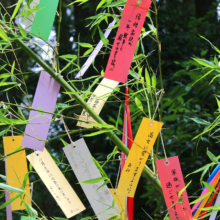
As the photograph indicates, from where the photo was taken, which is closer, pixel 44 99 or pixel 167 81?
pixel 44 99

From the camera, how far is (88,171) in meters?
0.50

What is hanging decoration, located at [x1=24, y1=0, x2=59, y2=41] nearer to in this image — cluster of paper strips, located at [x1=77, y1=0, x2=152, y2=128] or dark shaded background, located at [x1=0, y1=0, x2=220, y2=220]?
cluster of paper strips, located at [x1=77, y1=0, x2=152, y2=128]

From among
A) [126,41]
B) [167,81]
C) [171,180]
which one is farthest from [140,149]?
[167,81]

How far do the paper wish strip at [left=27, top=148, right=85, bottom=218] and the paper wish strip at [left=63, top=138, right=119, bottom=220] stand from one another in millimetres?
37

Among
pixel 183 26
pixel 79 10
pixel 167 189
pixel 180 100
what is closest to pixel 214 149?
pixel 180 100

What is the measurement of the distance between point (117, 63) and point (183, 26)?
1.40m

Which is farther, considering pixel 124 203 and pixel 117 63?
pixel 124 203

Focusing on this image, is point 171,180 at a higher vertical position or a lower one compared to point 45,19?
lower

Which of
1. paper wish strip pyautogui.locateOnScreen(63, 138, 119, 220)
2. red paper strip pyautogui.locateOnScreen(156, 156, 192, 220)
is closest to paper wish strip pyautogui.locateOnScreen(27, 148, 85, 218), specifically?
paper wish strip pyautogui.locateOnScreen(63, 138, 119, 220)

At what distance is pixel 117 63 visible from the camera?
0.46 metres

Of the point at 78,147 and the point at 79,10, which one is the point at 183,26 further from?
the point at 78,147

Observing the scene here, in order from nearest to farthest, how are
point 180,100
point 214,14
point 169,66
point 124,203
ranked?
1. point 124,203
2. point 180,100
3. point 169,66
4. point 214,14

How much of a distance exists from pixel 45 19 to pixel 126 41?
Result: 143mm

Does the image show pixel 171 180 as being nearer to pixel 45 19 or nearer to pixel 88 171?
pixel 88 171
